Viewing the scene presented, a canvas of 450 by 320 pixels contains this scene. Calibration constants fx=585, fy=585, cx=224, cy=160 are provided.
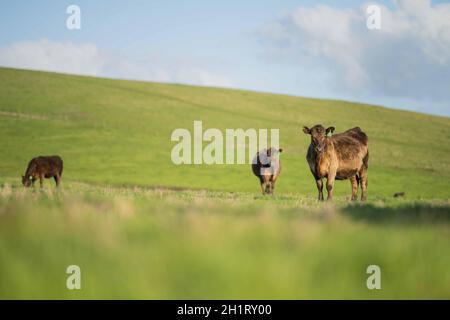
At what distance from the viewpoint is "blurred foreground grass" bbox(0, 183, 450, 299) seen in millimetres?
4244

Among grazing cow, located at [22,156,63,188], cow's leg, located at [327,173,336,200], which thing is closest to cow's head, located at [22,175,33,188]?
grazing cow, located at [22,156,63,188]

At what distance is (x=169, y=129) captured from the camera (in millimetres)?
57969

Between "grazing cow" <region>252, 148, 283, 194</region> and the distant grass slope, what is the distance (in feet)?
50.2

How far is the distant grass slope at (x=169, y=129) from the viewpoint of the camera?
43.9 metres

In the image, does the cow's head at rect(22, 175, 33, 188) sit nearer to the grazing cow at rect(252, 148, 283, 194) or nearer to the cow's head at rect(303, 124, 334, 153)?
the grazing cow at rect(252, 148, 283, 194)

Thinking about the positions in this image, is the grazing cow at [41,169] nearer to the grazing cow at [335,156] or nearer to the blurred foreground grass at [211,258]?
the grazing cow at [335,156]

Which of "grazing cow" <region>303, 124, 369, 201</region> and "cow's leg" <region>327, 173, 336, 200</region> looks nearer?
"grazing cow" <region>303, 124, 369, 201</region>

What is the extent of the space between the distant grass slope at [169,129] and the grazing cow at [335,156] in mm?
19698

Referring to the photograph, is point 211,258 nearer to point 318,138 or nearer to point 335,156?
point 318,138

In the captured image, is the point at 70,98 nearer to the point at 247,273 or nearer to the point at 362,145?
the point at 362,145

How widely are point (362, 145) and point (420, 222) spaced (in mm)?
12124

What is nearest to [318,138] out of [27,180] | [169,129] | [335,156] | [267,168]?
[335,156]

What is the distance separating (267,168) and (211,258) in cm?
1958
